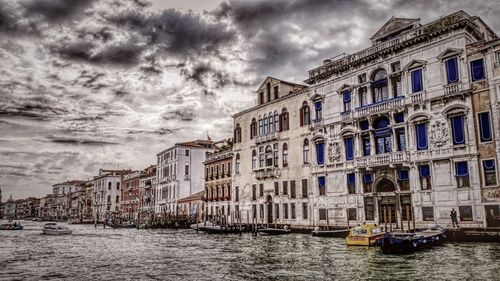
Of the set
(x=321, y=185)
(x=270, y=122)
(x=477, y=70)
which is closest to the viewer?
(x=477, y=70)

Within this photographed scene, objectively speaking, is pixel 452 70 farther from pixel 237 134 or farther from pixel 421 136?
pixel 237 134

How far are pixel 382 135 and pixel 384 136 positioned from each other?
0.14m

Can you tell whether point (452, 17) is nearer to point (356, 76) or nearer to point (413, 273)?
point (356, 76)

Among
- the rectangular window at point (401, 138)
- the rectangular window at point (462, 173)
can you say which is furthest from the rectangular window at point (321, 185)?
the rectangular window at point (462, 173)

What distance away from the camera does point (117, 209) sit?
79625 millimetres

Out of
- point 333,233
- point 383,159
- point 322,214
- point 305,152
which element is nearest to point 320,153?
point 305,152

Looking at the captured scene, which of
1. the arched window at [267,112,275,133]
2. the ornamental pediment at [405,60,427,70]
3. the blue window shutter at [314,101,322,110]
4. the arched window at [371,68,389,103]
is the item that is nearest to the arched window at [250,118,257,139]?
the arched window at [267,112,275,133]

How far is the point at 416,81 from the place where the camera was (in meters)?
24.1

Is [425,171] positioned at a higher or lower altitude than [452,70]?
lower

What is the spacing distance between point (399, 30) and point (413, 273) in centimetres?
1752

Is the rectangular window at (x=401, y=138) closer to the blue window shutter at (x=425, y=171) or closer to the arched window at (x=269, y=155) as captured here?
the blue window shutter at (x=425, y=171)

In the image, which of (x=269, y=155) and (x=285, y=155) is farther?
(x=269, y=155)

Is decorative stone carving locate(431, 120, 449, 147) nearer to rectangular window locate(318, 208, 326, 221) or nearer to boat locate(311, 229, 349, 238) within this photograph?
boat locate(311, 229, 349, 238)

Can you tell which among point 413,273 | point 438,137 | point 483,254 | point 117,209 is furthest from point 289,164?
point 117,209
